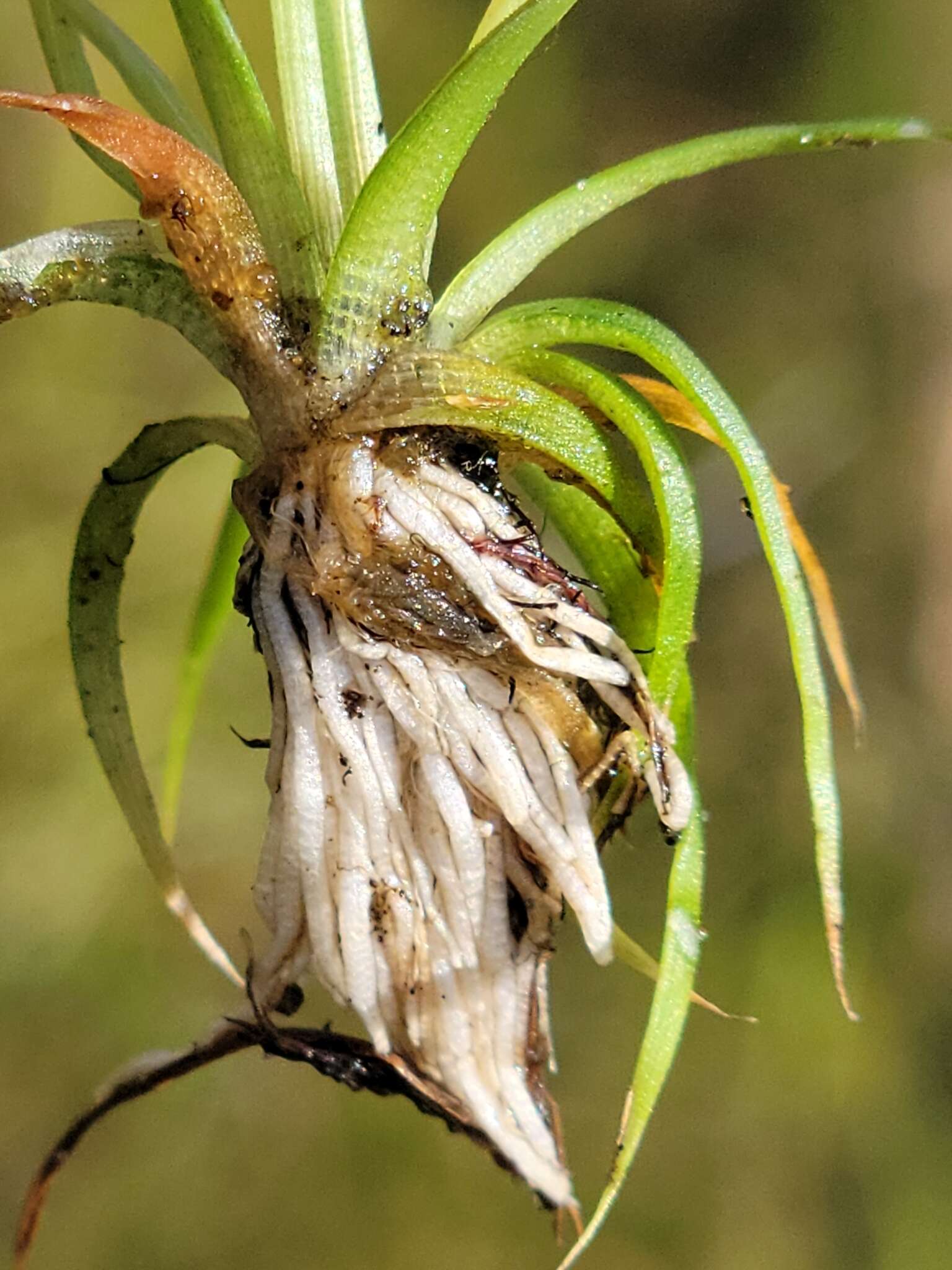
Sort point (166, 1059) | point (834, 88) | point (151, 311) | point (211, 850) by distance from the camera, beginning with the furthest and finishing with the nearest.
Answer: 1. point (834, 88)
2. point (211, 850)
3. point (166, 1059)
4. point (151, 311)

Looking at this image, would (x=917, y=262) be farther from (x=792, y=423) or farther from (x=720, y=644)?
(x=720, y=644)

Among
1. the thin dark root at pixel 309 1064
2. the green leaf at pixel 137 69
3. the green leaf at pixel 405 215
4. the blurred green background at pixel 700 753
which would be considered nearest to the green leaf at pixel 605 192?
the green leaf at pixel 405 215

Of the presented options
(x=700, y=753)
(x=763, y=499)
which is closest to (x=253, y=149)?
(x=763, y=499)

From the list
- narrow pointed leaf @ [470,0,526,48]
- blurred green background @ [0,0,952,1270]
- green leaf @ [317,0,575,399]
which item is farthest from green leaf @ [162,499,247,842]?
blurred green background @ [0,0,952,1270]

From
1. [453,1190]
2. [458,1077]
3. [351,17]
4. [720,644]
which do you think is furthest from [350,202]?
[453,1190]

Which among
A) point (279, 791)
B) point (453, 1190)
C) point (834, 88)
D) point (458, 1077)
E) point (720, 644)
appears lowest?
point (453, 1190)

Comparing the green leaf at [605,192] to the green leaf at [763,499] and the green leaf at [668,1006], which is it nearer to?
the green leaf at [763,499]
